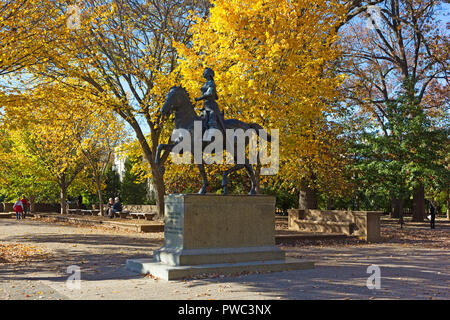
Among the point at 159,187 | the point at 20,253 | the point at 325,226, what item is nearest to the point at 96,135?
the point at 159,187

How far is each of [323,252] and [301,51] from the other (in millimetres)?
8428

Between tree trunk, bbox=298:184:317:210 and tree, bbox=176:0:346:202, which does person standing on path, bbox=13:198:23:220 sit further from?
tree, bbox=176:0:346:202

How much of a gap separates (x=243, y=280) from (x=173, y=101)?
4412mm

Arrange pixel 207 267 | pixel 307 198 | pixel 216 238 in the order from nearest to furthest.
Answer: pixel 207 267
pixel 216 238
pixel 307 198

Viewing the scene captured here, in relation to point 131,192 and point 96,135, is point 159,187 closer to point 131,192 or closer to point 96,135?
point 96,135

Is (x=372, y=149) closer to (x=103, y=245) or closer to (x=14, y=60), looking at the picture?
(x=103, y=245)

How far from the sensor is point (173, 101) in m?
10.9

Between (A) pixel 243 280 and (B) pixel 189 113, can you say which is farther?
(B) pixel 189 113

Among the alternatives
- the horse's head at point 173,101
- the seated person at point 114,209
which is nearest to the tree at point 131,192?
the seated person at point 114,209

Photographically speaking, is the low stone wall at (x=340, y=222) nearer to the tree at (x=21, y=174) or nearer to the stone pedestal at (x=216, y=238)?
the stone pedestal at (x=216, y=238)

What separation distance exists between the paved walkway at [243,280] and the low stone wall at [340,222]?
416cm

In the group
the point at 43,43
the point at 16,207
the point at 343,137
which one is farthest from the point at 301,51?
the point at 16,207

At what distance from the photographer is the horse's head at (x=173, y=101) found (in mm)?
10867

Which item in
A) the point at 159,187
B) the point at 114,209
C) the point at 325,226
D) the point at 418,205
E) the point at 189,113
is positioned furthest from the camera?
the point at 418,205
